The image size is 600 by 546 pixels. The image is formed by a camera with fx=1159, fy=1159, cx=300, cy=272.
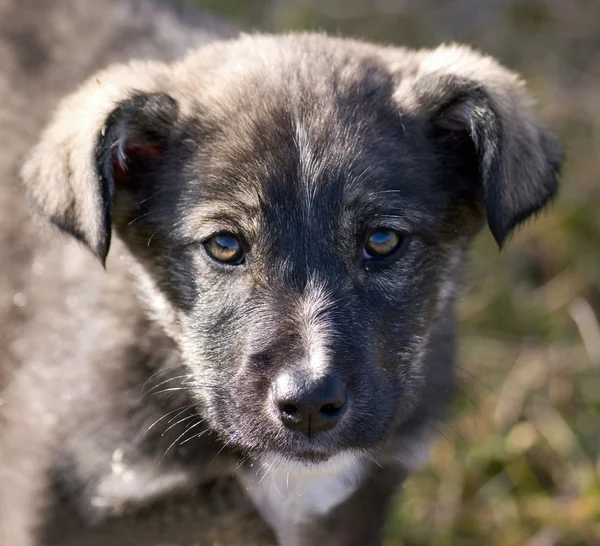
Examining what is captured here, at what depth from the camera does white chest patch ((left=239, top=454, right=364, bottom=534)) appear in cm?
345

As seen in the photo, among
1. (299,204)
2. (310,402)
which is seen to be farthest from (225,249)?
(310,402)

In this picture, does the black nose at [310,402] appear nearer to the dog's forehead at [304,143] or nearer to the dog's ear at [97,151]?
the dog's forehead at [304,143]

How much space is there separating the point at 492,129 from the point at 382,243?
436 mm

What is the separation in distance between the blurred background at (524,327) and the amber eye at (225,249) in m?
1.02

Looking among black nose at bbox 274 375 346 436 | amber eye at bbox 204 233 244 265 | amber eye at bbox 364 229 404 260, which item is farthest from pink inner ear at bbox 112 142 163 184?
black nose at bbox 274 375 346 436

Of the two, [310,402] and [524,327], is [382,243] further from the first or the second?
[524,327]

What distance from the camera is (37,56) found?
4172 millimetres

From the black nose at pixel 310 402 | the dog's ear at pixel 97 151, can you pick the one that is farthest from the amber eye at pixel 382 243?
the dog's ear at pixel 97 151

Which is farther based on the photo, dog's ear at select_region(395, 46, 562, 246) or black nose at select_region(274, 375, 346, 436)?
dog's ear at select_region(395, 46, 562, 246)

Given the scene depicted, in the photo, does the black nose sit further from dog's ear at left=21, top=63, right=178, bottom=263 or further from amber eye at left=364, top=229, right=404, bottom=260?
dog's ear at left=21, top=63, right=178, bottom=263

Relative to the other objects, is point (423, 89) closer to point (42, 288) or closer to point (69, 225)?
point (69, 225)

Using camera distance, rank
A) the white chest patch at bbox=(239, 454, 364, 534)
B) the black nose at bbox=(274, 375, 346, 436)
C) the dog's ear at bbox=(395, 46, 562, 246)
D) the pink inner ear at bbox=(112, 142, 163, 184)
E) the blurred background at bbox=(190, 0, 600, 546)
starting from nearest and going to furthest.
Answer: the black nose at bbox=(274, 375, 346, 436), the dog's ear at bbox=(395, 46, 562, 246), the pink inner ear at bbox=(112, 142, 163, 184), the white chest patch at bbox=(239, 454, 364, 534), the blurred background at bbox=(190, 0, 600, 546)

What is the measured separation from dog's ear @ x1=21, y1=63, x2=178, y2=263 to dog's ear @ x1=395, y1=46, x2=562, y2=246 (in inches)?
27.5

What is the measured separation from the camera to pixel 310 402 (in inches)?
108
